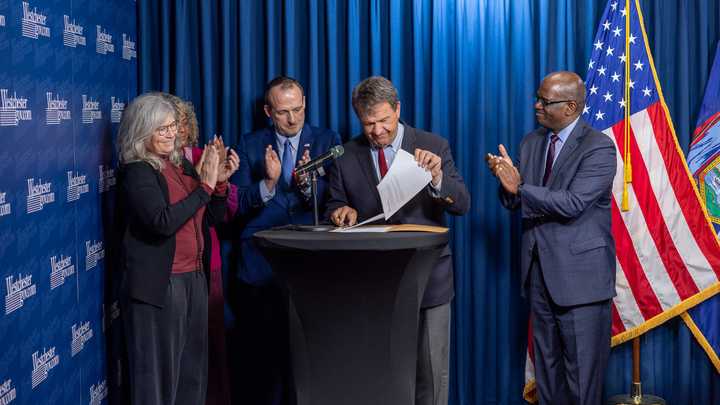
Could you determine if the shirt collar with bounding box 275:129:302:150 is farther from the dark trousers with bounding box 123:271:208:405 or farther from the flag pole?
the flag pole

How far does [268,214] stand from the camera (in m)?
3.55

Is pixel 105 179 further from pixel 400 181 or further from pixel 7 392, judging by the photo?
pixel 400 181

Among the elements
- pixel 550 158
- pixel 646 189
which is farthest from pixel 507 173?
pixel 646 189

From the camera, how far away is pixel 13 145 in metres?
2.56

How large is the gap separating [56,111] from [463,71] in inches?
80.1

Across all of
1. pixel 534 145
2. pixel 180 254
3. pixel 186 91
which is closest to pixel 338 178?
pixel 180 254

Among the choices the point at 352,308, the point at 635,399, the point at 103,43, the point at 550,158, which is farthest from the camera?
the point at 635,399

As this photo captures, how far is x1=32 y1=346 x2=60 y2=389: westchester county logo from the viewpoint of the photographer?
2.71 metres

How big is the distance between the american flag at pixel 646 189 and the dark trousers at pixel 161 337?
2097 millimetres

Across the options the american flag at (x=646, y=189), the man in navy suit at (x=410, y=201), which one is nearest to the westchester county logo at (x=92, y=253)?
the man in navy suit at (x=410, y=201)

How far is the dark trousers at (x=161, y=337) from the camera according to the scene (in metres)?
2.91

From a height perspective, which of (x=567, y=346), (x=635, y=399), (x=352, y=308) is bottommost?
(x=635, y=399)

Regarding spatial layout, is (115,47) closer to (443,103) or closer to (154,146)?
(154,146)

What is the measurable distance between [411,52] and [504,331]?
157 cm
